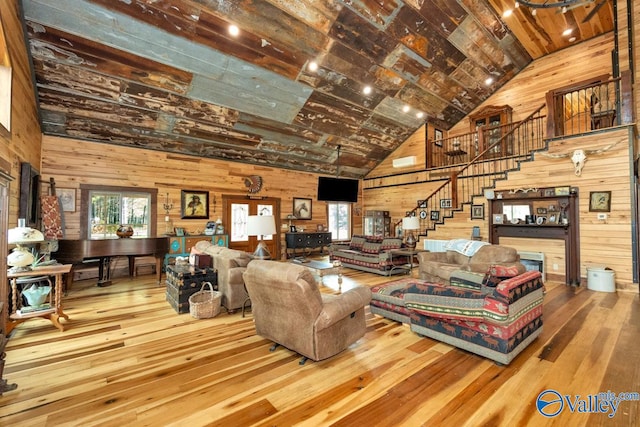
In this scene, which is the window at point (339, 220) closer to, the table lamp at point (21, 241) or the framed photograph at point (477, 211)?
the framed photograph at point (477, 211)

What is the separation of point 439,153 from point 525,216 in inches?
150

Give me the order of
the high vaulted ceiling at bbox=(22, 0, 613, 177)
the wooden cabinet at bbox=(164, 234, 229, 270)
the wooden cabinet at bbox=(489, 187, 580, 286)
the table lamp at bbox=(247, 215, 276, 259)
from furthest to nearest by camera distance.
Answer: the wooden cabinet at bbox=(164, 234, 229, 270)
the wooden cabinet at bbox=(489, 187, 580, 286)
the table lamp at bbox=(247, 215, 276, 259)
the high vaulted ceiling at bbox=(22, 0, 613, 177)

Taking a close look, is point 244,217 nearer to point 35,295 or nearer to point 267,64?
point 267,64

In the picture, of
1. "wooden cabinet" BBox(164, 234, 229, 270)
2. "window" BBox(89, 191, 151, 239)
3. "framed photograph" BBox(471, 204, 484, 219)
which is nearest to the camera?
"window" BBox(89, 191, 151, 239)

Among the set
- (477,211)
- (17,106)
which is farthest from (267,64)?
(477,211)

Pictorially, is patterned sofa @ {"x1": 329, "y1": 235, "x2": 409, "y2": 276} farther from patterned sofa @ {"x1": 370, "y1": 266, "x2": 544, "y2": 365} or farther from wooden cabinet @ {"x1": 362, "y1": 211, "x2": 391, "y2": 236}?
patterned sofa @ {"x1": 370, "y1": 266, "x2": 544, "y2": 365}

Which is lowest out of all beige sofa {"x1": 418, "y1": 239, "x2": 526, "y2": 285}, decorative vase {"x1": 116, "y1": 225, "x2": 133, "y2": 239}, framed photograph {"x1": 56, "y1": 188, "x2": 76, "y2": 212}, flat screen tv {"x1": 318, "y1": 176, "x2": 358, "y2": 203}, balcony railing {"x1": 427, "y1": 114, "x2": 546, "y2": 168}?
beige sofa {"x1": 418, "y1": 239, "x2": 526, "y2": 285}

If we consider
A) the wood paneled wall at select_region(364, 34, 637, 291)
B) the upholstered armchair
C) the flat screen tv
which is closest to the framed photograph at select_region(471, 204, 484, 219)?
the wood paneled wall at select_region(364, 34, 637, 291)

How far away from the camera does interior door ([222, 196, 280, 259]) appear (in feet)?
26.0

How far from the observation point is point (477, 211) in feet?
22.3

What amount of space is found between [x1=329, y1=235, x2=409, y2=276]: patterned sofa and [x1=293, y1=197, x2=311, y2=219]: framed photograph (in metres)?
2.50

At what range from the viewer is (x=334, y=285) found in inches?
213

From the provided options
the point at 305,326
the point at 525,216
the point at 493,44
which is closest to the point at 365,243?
the point at 525,216

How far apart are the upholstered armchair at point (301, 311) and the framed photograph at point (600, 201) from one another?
17.6ft
